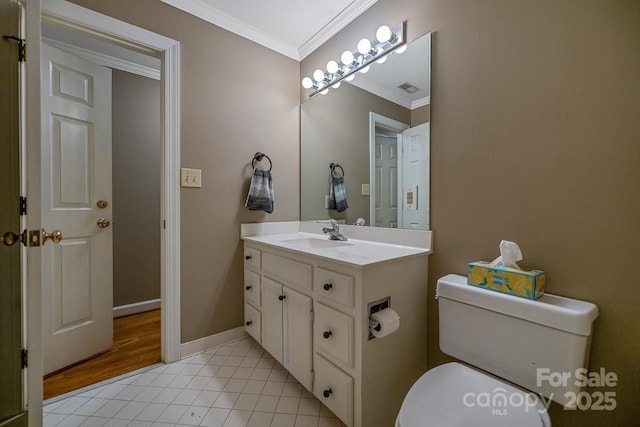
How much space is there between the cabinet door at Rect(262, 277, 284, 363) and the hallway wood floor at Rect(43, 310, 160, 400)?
73cm

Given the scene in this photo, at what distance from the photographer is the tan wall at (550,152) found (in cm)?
85

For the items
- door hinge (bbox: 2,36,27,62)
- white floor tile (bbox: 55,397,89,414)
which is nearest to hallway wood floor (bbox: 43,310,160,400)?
white floor tile (bbox: 55,397,89,414)

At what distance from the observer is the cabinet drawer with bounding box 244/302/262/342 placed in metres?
1.71

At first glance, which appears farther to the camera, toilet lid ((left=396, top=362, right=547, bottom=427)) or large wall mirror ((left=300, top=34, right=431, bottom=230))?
large wall mirror ((left=300, top=34, right=431, bottom=230))

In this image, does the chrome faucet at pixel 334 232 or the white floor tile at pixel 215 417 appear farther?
the chrome faucet at pixel 334 232

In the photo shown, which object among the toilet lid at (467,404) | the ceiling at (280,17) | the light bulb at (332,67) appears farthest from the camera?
the light bulb at (332,67)

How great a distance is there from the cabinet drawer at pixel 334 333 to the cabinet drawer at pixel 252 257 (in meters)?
0.61

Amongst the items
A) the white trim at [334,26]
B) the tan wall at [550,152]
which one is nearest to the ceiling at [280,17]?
the white trim at [334,26]

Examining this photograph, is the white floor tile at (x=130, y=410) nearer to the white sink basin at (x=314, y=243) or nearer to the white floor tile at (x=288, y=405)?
the white floor tile at (x=288, y=405)

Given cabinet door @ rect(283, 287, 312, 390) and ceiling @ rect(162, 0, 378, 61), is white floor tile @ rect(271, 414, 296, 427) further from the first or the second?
ceiling @ rect(162, 0, 378, 61)

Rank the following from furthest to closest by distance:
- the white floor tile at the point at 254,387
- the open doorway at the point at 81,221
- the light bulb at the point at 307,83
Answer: the light bulb at the point at 307,83, the open doorway at the point at 81,221, the white floor tile at the point at 254,387

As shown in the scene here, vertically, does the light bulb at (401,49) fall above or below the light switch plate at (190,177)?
above

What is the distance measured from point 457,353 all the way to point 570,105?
99 centimetres

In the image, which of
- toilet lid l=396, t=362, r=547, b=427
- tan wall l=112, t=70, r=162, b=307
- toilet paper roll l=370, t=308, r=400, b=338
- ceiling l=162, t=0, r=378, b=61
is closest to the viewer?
toilet lid l=396, t=362, r=547, b=427
